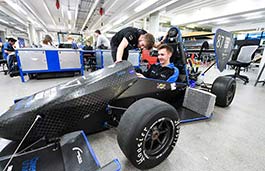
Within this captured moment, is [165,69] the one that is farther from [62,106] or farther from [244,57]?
[244,57]

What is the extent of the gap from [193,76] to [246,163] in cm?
161

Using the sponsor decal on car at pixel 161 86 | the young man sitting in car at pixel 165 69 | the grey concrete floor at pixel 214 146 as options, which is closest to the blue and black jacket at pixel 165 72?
the young man sitting in car at pixel 165 69

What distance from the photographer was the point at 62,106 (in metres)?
0.79

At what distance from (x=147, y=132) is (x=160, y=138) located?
21cm

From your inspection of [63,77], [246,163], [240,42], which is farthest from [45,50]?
[240,42]

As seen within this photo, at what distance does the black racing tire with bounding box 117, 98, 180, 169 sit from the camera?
80 cm

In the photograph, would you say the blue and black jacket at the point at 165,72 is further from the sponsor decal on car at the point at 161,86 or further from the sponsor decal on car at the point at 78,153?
the sponsor decal on car at the point at 78,153

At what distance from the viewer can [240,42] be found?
4.45 m

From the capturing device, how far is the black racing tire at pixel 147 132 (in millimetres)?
803

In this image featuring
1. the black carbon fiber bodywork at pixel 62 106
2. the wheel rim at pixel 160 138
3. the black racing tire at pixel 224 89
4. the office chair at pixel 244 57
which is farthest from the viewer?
the office chair at pixel 244 57

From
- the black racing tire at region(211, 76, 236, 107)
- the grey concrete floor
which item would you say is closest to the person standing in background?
the grey concrete floor

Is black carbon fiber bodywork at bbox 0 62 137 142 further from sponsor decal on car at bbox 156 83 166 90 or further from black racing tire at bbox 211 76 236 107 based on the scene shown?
black racing tire at bbox 211 76 236 107

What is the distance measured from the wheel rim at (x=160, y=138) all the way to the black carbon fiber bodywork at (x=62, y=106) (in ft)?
1.26

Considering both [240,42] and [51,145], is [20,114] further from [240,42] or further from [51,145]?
[240,42]
